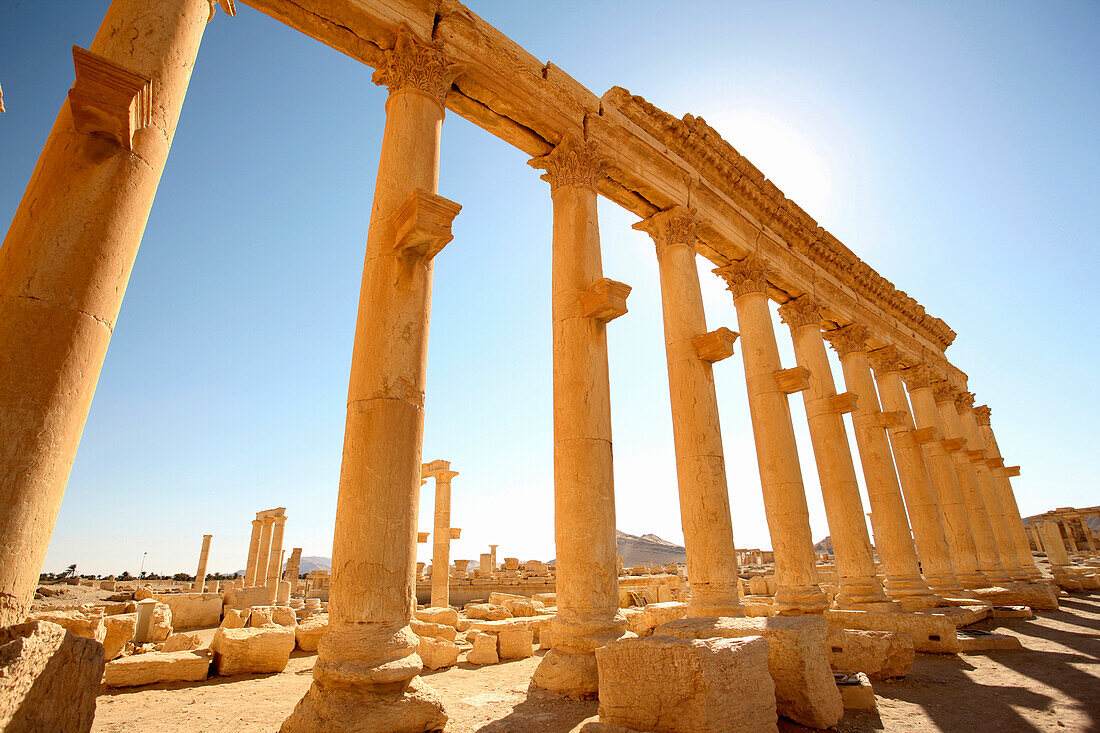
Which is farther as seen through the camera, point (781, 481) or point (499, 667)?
point (781, 481)

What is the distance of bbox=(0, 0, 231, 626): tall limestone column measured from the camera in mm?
3760

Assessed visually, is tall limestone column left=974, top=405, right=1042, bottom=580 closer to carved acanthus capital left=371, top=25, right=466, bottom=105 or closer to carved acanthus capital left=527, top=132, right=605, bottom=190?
carved acanthus capital left=527, top=132, right=605, bottom=190

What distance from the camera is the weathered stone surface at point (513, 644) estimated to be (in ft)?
38.5

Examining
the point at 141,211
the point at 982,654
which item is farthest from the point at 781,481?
the point at 141,211

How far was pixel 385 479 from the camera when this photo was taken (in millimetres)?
6027

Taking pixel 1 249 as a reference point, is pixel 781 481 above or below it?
below

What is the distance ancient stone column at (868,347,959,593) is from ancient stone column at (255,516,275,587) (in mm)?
32599

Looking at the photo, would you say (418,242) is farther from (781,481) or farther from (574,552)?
(781,481)

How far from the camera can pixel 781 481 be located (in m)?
12.7

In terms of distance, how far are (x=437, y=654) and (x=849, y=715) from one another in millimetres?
7682

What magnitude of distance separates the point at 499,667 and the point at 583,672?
4.23 m

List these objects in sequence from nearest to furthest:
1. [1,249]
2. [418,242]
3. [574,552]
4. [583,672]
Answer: [1,249] → [418,242] → [583,672] → [574,552]

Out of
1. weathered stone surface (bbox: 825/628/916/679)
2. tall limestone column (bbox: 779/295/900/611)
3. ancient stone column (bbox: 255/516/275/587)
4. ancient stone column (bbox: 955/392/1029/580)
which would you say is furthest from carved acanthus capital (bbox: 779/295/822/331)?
ancient stone column (bbox: 255/516/275/587)

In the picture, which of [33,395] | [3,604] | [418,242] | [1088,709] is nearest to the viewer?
[3,604]
